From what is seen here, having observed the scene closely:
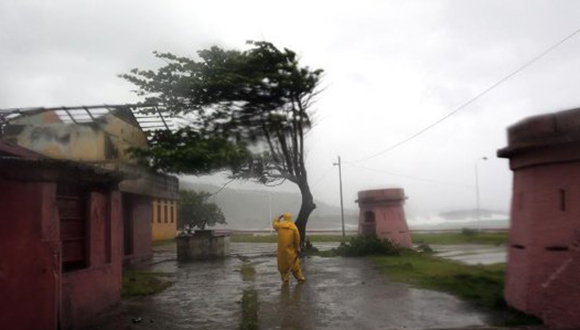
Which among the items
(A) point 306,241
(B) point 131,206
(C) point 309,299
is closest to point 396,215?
(A) point 306,241

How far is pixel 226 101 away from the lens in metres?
19.7

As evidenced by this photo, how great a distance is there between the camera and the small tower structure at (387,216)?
2397cm

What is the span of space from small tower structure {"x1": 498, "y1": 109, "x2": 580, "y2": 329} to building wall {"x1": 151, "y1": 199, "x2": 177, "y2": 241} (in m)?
30.8

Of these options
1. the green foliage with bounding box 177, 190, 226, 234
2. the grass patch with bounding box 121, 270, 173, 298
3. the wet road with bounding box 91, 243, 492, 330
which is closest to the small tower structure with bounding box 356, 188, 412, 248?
the wet road with bounding box 91, 243, 492, 330

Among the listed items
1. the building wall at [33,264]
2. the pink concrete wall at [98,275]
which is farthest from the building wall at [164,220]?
the building wall at [33,264]

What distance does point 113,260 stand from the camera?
1009 cm

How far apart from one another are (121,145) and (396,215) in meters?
Result: 12.0

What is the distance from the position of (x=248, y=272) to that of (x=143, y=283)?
3674 millimetres

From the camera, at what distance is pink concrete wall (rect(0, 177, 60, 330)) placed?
7.12 metres

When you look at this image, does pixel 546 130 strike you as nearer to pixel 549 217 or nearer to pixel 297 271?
pixel 549 217

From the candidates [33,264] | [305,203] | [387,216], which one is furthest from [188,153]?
[387,216]

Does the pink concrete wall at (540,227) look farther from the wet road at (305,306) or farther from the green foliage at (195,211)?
the green foliage at (195,211)

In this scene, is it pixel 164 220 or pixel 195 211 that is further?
pixel 195 211

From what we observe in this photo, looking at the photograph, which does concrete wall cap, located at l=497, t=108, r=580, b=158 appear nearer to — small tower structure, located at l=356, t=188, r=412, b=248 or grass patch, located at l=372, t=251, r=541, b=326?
grass patch, located at l=372, t=251, r=541, b=326
